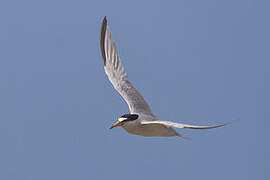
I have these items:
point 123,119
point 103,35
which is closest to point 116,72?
point 103,35

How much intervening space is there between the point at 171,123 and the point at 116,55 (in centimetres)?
191

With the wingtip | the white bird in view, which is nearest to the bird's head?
the white bird

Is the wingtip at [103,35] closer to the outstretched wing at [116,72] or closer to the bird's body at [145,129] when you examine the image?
the outstretched wing at [116,72]

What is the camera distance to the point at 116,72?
5199 millimetres

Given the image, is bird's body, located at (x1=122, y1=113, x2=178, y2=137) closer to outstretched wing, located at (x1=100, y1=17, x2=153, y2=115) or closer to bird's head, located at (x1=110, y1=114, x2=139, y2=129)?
bird's head, located at (x1=110, y1=114, x2=139, y2=129)

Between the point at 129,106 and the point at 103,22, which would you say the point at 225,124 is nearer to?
the point at 129,106

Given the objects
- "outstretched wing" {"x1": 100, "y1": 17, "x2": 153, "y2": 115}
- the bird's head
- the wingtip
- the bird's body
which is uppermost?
the wingtip

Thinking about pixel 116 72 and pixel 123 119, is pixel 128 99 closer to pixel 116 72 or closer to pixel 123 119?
pixel 116 72

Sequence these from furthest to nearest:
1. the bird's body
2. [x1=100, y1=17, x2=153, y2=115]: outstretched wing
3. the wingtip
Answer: the wingtip
[x1=100, y1=17, x2=153, y2=115]: outstretched wing
the bird's body

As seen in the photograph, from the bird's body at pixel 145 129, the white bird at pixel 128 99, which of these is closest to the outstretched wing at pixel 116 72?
the white bird at pixel 128 99

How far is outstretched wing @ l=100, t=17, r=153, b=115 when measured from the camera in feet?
16.2

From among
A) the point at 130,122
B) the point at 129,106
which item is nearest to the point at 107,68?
the point at 129,106

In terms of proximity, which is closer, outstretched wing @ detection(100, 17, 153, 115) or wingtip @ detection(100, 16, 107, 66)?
outstretched wing @ detection(100, 17, 153, 115)

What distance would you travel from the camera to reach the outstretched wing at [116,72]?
492 centimetres
